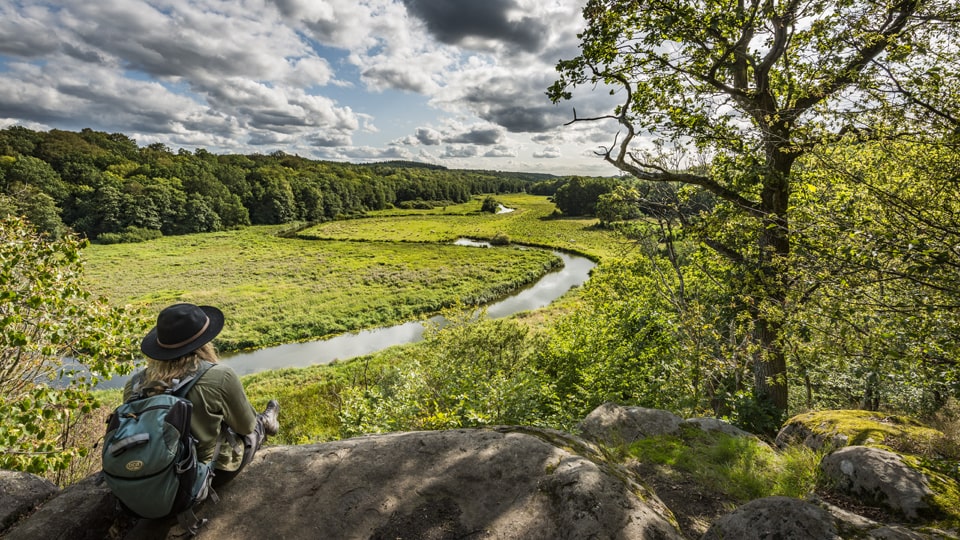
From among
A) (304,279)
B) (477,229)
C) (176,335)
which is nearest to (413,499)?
(176,335)

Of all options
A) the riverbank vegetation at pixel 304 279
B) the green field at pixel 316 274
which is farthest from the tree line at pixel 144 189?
the riverbank vegetation at pixel 304 279

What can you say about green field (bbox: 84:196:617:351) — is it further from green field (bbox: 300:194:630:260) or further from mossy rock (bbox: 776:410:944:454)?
mossy rock (bbox: 776:410:944:454)

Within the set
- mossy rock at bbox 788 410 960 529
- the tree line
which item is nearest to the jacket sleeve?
mossy rock at bbox 788 410 960 529

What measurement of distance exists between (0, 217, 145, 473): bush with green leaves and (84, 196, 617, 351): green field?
14.3 meters

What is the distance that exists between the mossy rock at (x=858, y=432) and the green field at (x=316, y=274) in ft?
45.0

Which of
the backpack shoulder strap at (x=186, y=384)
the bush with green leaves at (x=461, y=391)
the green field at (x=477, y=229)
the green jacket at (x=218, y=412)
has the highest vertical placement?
the backpack shoulder strap at (x=186, y=384)

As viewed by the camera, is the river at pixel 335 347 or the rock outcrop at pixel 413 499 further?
the river at pixel 335 347

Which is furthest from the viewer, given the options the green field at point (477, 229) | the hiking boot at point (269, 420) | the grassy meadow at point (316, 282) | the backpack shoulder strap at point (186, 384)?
the green field at point (477, 229)

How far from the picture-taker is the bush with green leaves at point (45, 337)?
5.16 meters

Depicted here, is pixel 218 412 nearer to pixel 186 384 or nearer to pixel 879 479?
pixel 186 384

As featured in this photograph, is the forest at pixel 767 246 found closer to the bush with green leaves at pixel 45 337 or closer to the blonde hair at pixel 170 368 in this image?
the bush with green leaves at pixel 45 337

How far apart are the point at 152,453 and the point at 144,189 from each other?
320 feet

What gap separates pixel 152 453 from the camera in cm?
290

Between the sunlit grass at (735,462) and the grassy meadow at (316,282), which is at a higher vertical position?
the sunlit grass at (735,462)
